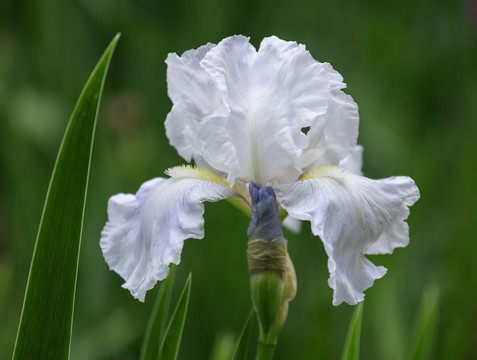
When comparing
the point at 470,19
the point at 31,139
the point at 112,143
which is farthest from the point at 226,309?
the point at 470,19

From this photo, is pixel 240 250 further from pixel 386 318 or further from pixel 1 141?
pixel 1 141

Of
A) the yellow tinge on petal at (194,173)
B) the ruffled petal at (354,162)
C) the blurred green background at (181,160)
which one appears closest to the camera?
the yellow tinge on petal at (194,173)

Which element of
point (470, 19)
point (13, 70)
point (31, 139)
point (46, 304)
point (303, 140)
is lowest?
point (46, 304)

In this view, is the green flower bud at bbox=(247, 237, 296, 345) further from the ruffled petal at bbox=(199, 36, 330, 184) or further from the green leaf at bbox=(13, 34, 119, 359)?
the green leaf at bbox=(13, 34, 119, 359)

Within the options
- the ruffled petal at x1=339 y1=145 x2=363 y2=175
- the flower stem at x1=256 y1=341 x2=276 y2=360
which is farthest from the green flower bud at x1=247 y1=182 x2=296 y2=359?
the ruffled petal at x1=339 y1=145 x2=363 y2=175

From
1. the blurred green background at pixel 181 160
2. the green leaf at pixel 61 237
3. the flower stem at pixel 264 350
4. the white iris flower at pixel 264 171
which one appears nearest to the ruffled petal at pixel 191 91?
the white iris flower at pixel 264 171

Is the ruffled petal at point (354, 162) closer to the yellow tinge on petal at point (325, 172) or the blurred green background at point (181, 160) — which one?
the yellow tinge on petal at point (325, 172)

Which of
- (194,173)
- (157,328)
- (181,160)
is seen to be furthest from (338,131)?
(181,160)
